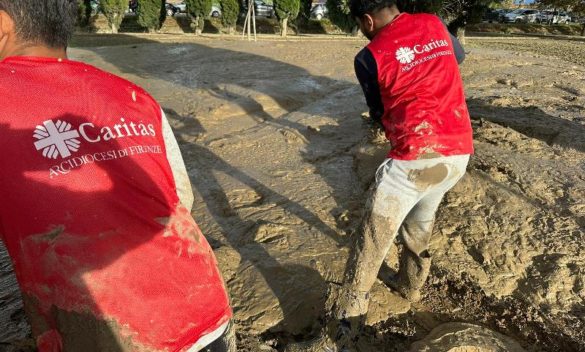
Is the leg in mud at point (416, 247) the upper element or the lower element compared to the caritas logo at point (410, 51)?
lower

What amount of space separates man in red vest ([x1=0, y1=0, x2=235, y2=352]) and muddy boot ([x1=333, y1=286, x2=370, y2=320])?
120 centimetres

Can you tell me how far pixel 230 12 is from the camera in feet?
69.8

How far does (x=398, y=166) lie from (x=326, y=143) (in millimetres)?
3225

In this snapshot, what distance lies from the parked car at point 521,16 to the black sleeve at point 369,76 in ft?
107

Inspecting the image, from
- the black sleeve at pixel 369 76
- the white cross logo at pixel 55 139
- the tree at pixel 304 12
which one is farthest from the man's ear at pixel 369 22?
the tree at pixel 304 12

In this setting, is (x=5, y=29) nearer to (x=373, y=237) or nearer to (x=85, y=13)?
(x=373, y=237)

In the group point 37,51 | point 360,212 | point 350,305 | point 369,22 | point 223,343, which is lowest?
point 360,212

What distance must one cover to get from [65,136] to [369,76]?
4.97 feet

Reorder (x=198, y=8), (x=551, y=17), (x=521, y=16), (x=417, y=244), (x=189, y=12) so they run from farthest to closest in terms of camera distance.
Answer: (x=521, y=16) → (x=551, y=17) → (x=189, y=12) → (x=198, y=8) → (x=417, y=244)

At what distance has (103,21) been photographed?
22859mm

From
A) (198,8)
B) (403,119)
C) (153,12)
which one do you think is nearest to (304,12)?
(198,8)

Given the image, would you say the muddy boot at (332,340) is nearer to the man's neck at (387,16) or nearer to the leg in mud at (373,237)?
the leg in mud at (373,237)

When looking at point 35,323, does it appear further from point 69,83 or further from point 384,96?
point 384,96

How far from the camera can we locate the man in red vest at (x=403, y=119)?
7.07 ft
